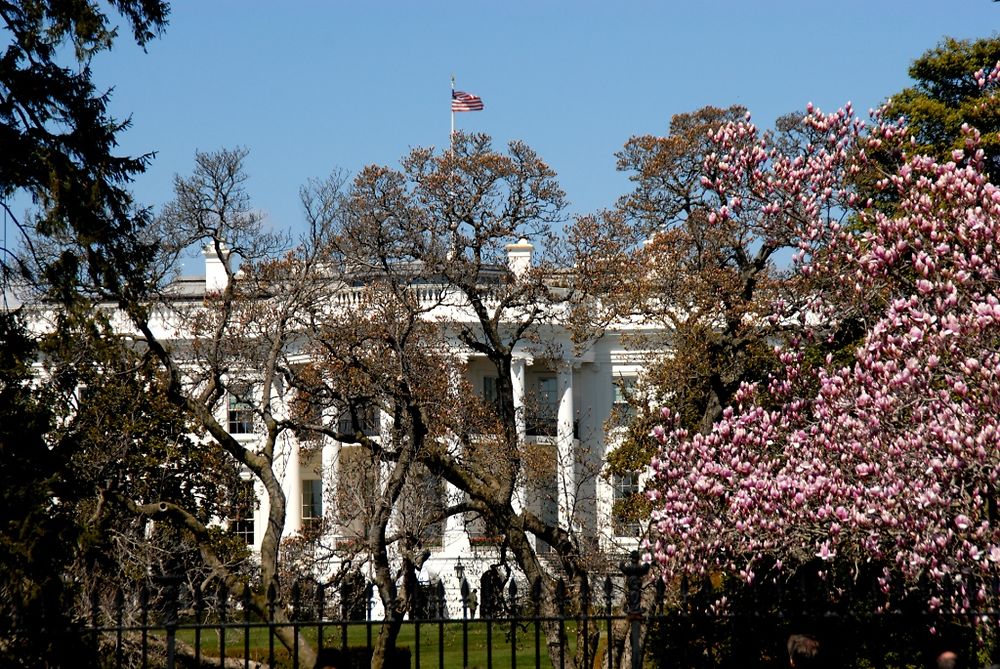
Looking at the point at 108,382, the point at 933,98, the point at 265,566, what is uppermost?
the point at 933,98

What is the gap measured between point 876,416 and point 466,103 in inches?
1067

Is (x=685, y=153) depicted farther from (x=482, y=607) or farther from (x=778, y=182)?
(x=482, y=607)

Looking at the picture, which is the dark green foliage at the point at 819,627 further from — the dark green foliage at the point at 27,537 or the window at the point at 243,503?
the window at the point at 243,503

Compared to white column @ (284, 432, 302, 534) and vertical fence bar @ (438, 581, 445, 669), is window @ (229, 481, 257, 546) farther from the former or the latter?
vertical fence bar @ (438, 581, 445, 669)

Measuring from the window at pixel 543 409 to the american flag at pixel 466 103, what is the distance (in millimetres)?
7910

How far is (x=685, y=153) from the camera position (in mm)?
29484

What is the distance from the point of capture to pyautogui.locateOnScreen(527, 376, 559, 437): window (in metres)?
28.2

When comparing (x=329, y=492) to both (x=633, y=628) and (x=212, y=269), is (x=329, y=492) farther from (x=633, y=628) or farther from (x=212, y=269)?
(x=633, y=628)

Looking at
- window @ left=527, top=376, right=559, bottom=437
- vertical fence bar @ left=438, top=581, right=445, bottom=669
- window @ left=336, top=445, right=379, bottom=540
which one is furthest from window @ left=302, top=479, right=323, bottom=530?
vertical fence bar @ left=438, top=581, right=445, bottom=669

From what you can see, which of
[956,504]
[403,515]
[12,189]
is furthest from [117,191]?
[403,515]

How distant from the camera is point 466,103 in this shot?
1375 inches

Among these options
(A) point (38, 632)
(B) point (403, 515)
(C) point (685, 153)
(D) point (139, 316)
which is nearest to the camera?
(A) point (38, 632)

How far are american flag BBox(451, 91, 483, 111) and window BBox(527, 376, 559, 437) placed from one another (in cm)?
791

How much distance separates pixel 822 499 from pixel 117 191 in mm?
6907
